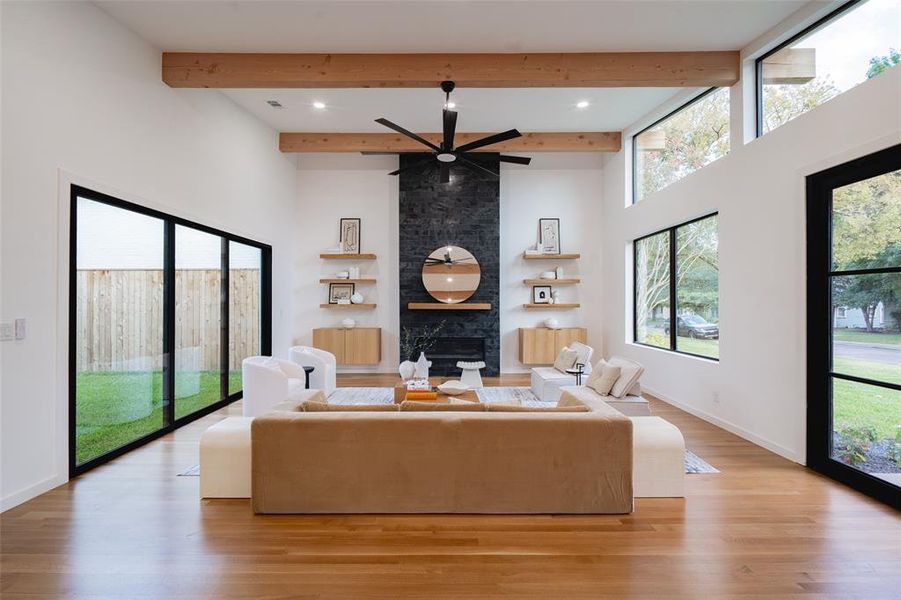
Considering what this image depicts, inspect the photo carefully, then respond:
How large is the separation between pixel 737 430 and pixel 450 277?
4368mm

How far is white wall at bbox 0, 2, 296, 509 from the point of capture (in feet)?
9.04

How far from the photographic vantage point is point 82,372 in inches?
132

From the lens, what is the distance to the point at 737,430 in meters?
4.16

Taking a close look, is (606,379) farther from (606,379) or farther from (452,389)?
(452,389)

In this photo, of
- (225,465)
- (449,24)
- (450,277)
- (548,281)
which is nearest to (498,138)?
(449,24)

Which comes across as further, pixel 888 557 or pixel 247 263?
pixel 247 263

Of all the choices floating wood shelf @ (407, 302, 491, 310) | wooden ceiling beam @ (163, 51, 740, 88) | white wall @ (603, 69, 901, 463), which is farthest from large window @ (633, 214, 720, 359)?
floating wood shelf @ (407, 302, 491, 310)

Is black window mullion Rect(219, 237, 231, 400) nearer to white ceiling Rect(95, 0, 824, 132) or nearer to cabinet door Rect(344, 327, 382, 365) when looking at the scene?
white ceiling Rect(95, 0, 824, 132)

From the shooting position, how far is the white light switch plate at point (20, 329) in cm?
279

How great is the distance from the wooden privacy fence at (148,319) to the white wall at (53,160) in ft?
1.10

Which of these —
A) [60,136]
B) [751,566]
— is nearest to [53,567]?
[60,136]

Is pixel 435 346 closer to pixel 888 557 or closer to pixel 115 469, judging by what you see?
pixel 115 469

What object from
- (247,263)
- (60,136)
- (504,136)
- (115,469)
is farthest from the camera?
(247,263)

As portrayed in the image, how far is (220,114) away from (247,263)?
6.17ft
